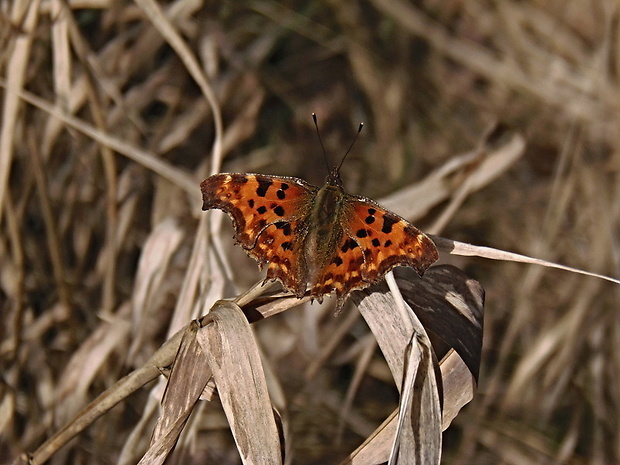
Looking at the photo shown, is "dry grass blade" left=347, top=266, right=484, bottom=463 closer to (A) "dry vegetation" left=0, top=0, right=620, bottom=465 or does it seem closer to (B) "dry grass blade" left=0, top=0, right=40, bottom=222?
(A) "dry vegetation" left=0, top=0, right=620, bottom=465

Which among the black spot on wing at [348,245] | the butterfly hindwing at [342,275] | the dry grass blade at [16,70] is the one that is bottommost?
the butterfly hindwing at [342,275]

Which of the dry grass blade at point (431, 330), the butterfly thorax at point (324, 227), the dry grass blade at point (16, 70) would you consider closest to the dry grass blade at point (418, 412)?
the dry grass blade at point (431, 330)

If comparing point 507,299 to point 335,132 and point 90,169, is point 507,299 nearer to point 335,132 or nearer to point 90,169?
point 335,132

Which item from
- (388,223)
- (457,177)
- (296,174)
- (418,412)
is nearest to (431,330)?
(418,412)

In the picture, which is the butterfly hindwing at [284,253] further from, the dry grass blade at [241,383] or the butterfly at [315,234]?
the dry grass blade at [241,383]

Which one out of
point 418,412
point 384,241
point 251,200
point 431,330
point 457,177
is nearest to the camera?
point 418,412

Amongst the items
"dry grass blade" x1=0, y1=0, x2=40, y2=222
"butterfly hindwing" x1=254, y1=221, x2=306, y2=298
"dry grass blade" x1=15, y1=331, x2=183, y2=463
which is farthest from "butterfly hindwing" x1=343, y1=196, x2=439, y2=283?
"dry grass blade" x1=0, y1=0, x2=40, y2=222

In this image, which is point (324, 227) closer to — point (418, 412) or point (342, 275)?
point (342, 275)
